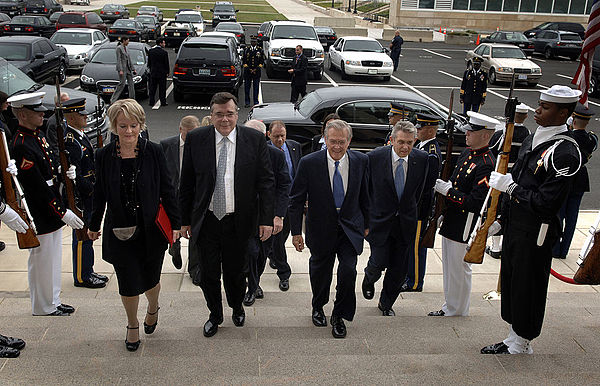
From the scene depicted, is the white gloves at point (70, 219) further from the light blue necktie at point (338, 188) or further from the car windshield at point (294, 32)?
the car windshield at point (294, 32)

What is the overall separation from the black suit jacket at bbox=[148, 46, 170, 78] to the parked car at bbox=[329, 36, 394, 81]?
26.1 feet

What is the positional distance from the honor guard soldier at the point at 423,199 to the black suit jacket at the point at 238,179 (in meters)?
1.81

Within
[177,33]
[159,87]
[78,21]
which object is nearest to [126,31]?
[78,21]

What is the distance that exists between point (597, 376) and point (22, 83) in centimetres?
1144

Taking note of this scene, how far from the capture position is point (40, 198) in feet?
16.2

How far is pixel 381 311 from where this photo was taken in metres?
5.67

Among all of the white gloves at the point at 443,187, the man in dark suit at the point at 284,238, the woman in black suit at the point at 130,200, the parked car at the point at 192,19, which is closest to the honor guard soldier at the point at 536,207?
the white gloves at the point at 443,187

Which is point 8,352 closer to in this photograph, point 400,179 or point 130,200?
point 130,200

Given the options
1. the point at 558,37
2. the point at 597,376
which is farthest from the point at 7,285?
the point at 558,37

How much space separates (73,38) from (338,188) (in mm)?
20545

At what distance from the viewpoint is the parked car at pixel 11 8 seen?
128 feet

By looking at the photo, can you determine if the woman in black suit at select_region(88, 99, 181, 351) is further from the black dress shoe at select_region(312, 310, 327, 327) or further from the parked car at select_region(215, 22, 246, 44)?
the parked car at select_region(215, 22, 246, 44)

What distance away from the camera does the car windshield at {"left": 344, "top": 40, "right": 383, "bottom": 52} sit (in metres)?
23.1

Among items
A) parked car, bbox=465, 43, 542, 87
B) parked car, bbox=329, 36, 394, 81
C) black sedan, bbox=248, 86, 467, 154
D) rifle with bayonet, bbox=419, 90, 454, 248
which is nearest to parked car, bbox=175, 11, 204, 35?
parked car, bbox=329, 36, 394, 81
